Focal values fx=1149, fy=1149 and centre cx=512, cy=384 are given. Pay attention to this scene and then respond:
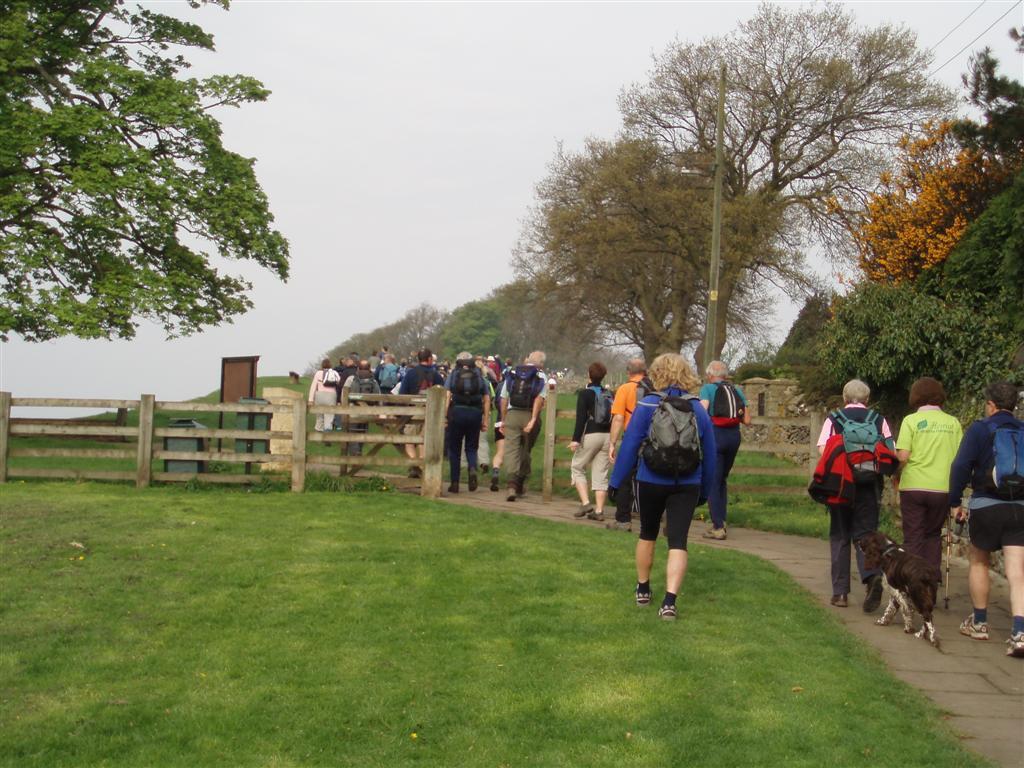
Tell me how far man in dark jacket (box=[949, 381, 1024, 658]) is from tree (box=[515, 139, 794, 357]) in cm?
2986

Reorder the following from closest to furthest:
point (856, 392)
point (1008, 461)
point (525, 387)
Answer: point (1008, 461)
point (856, 392)
point (525, 387)

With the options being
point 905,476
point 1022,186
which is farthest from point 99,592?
point 1022,186

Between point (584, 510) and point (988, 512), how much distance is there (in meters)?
5.79

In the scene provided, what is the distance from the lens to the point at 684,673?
6668mm

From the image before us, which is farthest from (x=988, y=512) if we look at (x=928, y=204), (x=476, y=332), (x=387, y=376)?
(x=476, y=332)

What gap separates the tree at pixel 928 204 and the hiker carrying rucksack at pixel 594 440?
6.32 meters

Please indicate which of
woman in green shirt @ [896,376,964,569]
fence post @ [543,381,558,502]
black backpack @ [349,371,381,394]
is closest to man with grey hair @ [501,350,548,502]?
fence post @ [543,381,558,502]

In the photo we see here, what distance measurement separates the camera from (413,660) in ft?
22.7

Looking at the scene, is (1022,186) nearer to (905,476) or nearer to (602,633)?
(905,476)

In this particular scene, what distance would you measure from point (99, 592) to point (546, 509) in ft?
21.1

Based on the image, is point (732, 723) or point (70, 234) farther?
point (70, 234)

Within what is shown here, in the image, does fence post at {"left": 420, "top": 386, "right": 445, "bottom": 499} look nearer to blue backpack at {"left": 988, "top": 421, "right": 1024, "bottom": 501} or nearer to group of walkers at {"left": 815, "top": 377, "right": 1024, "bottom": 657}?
group of walkers at {"left": 815, "top": 377, "right": 1024, "bottom": 657}

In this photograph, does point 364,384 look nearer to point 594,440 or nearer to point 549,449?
point 549,449

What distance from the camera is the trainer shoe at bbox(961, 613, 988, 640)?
26.9ft
